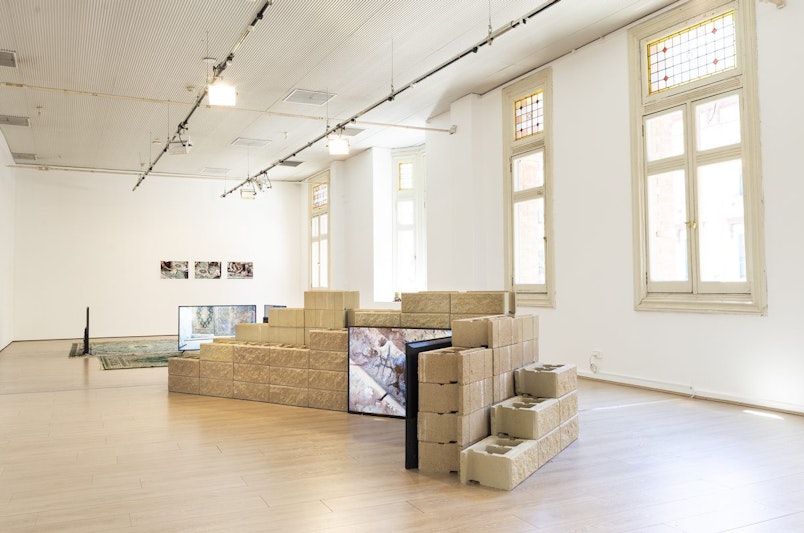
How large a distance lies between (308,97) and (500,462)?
8017 mm

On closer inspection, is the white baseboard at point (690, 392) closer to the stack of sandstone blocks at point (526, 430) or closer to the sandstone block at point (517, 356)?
the stack of sandstone blocks at point (526, 430)

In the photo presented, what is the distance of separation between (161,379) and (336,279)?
311 inches

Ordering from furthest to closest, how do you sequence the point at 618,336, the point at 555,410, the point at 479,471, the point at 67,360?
1. the point at 67,360
2. the point at 618,336
3. the point at 555,410
4. the point at 479,471

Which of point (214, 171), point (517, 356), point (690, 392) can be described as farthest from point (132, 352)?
point (690, 392)

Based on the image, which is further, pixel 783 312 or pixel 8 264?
pixel 8 264

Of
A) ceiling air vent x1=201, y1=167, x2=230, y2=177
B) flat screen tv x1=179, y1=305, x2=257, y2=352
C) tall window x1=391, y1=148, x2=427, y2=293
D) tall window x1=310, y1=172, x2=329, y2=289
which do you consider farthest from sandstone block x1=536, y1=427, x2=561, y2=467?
ceiling air vent x1=201, y1=167, x2=230, y2=177

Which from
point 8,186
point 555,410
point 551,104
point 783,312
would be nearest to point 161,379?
point 555,410

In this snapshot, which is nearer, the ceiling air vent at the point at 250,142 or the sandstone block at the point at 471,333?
the sandstone block at the point at 471,333

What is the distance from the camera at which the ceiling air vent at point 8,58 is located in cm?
795

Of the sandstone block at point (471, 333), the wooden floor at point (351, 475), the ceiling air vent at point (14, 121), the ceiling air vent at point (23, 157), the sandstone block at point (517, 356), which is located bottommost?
the wooden floor at point (351, 475)

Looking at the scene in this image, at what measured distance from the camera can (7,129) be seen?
1184 centimetres

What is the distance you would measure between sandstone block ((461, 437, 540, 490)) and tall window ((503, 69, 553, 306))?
204 inches

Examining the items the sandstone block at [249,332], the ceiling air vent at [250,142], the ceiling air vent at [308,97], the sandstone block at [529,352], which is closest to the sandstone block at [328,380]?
the sandstone block at [249,332]

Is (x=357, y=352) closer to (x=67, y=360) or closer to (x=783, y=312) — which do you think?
(x=783, y=312)
